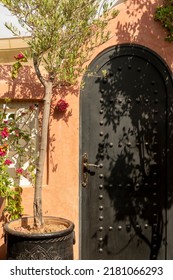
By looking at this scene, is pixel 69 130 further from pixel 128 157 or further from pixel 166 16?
pixel 166 16

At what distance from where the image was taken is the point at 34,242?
10.4 ft

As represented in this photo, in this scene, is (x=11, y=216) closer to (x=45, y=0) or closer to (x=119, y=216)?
(x=119, y=216)

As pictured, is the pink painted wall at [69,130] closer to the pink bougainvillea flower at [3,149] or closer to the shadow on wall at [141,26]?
the shadow on wall at [141,26]

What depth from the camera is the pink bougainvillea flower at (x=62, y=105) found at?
12.8 feet

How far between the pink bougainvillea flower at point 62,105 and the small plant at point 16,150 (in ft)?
0.90

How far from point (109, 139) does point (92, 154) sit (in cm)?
26

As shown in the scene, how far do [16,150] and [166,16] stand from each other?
2.20 m

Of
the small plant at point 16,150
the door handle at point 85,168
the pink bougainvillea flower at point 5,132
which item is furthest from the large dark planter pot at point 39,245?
the pink bougainvillea flower at point 5,132

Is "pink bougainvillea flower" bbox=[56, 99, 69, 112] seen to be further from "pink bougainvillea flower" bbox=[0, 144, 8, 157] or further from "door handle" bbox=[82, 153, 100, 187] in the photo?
"pink bougainvillea flower" bbox=[0, 144, 8, 157]

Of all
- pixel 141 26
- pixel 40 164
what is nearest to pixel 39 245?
pixel 40 164

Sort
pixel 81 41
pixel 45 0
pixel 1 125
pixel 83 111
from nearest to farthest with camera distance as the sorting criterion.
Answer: pixel 45 0, pixel 81 41, pixel 1 125, pixel 83 111

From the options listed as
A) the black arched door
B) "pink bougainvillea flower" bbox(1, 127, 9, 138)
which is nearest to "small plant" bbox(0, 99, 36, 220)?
"pink bougainvillea flower" bbox(1, 127, 9, 138)

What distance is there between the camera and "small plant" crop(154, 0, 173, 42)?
13.2 feet

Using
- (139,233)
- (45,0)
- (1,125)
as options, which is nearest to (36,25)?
(45,0)
